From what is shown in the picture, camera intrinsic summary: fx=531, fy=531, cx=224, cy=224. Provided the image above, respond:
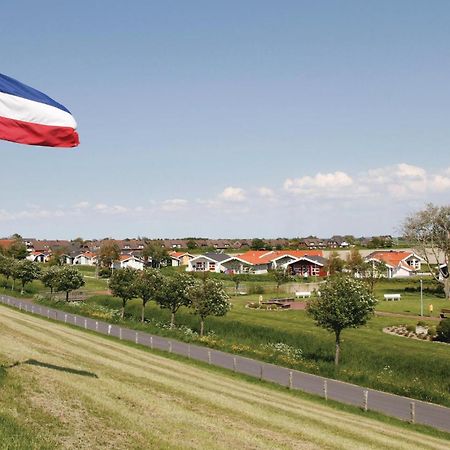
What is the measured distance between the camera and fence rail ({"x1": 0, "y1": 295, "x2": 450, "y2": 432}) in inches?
1201

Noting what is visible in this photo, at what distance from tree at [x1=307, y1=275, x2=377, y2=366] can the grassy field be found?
1450 cm

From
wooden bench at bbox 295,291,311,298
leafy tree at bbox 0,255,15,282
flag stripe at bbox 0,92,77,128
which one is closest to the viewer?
flag stripe at bbox 0,92,77,128

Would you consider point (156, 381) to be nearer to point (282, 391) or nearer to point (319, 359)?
point (282, 391)

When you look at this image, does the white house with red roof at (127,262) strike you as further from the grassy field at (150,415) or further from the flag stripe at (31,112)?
the flag stripe at (31,112)

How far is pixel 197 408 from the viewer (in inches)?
788

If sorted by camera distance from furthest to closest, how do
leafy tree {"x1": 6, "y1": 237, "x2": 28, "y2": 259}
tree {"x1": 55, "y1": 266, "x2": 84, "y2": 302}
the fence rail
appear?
leafy tree {"x1": 6, "y1": 237, "x2": 28, "y2": 259} < tree {"x1": 55, "y1": 266, "x2": 84, "y2": 302} < the fence rail

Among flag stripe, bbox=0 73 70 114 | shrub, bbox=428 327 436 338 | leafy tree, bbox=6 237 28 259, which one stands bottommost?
shrub, bbox=428 327 436 338

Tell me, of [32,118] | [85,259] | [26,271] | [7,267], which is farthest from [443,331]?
[85,259]

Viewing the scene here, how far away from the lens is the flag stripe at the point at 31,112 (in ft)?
43.4

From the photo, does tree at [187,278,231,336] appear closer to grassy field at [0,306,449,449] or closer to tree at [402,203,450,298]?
grassy field at [0,306,449,449]

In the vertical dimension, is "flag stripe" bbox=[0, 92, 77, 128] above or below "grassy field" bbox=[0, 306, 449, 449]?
above

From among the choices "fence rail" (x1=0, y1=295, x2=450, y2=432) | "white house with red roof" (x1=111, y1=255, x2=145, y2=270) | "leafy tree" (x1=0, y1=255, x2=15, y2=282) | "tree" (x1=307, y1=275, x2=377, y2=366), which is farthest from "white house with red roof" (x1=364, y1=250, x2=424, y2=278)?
"fence rail" (x1=0, y1=295, x2=450, y2=432)

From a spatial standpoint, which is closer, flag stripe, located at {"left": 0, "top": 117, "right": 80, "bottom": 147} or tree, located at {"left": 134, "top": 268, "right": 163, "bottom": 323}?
flag stripe, located at {"left": 0, "top": 117, "right": 80, "bottom": 147}

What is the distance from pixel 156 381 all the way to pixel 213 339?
1130 inches
